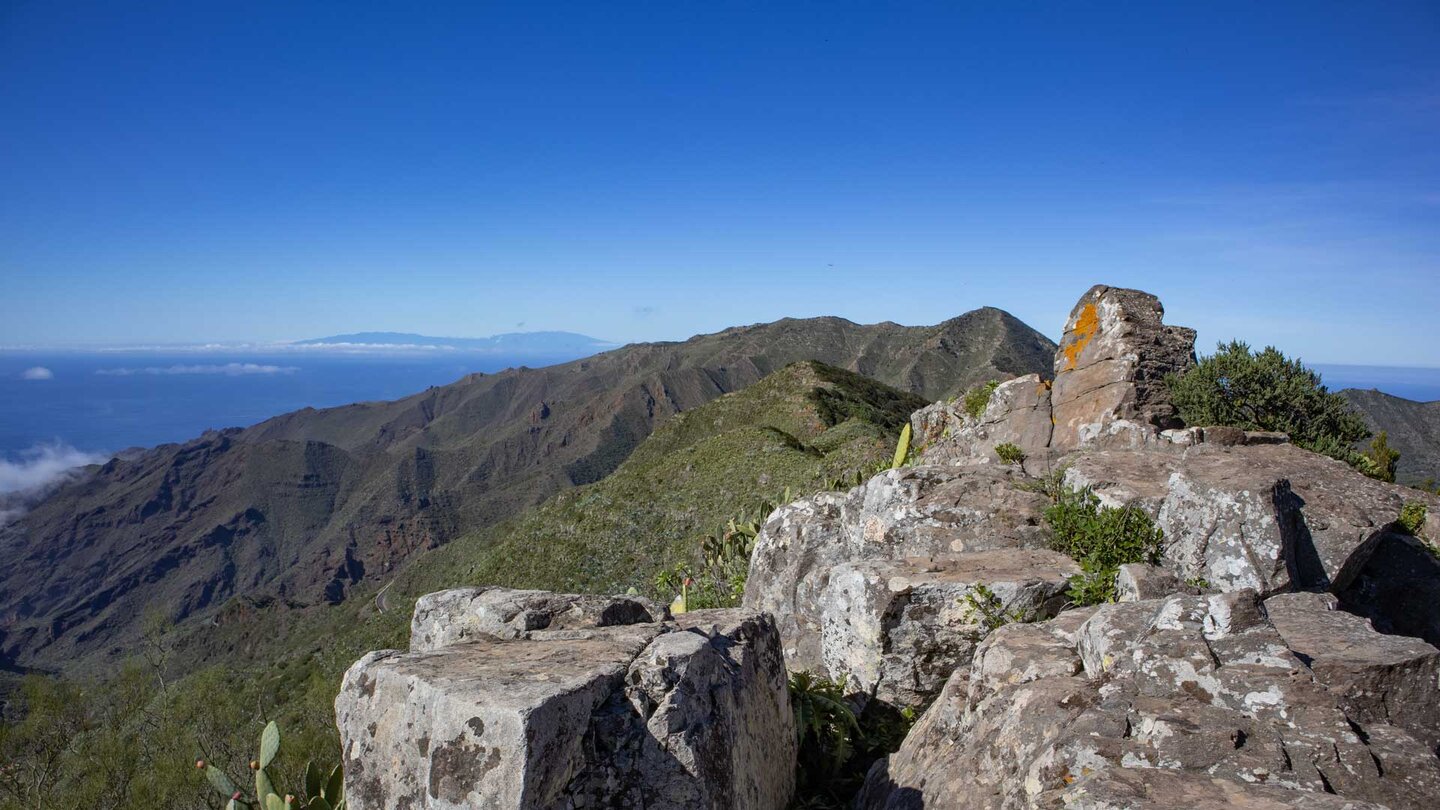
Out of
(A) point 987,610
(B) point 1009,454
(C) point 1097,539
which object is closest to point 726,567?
(B) point 1009,454

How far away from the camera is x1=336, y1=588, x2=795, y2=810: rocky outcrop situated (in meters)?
4.08

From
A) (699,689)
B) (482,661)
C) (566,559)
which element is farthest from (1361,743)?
(566,559)

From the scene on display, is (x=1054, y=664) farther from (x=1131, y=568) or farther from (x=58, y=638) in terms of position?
(x=58, y=638)

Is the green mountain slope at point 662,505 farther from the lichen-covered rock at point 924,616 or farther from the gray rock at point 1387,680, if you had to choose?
the gray rock at point 1387,680

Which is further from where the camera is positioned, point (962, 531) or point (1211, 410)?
point (1211, 410)

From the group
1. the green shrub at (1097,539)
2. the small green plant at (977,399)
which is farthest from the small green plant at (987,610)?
the small green plant at (977,399)

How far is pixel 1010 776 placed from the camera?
15.9 feet

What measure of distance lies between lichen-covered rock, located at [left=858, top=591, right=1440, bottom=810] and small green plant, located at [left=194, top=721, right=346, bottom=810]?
423 centimetres

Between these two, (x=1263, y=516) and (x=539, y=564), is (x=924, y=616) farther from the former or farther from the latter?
(x=539, y=564)

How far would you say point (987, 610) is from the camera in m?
6.91

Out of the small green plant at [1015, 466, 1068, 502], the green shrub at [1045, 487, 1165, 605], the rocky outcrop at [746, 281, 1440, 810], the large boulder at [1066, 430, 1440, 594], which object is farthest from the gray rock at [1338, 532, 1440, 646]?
the small green plant at [1015, 466, 1068, 502]

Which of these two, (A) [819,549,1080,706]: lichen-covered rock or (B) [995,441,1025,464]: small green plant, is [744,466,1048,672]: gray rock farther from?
(B) [995,441,1025,464]: small green plant

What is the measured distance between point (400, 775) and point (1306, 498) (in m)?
8.98

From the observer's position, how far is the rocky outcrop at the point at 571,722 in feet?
13.4
